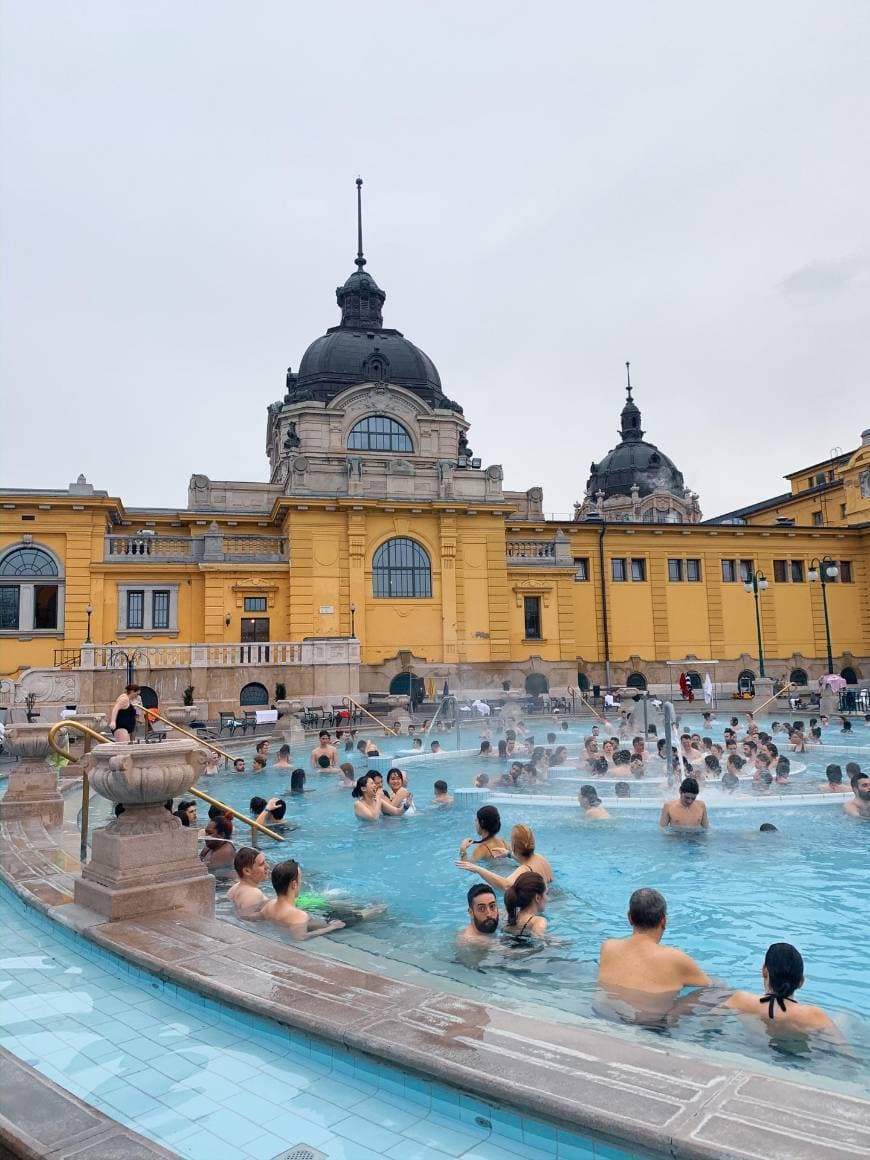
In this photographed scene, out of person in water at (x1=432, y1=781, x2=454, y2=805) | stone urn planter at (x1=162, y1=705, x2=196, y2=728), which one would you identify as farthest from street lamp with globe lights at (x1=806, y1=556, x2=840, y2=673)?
stone urn planter at (x1=162, y1=705, x2=196, y2=728)

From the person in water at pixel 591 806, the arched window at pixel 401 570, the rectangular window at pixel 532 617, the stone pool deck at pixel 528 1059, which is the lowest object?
the person in water at pixel 591 806

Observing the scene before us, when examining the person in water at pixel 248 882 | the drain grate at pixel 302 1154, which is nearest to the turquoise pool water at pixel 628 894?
the person in water at pixel 248 882

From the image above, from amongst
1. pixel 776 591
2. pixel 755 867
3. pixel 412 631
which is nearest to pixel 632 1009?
pixel 755 867

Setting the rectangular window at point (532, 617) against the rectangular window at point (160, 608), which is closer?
the rectangular window at point (160, 608)

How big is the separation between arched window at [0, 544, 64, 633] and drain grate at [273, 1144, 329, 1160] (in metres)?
32.5

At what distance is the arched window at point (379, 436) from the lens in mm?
38969

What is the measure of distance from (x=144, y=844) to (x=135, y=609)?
29.2 meters

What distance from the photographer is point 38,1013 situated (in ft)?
15.4

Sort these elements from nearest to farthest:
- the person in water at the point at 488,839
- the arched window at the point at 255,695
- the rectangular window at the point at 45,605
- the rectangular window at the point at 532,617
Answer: the person in water at the point at 488,839, the arched window at the point at 255,695, the rectangular window at the point at 45,605, the rectangular window at the point at 532,617

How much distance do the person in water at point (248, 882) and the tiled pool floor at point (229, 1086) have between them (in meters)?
1.96

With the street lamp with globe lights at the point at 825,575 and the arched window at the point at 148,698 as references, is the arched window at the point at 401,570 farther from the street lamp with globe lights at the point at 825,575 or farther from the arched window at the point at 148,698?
the street lamp with globe lights at the point at 825,575

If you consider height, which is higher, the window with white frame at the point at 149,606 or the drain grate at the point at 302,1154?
the window with white frame at the point at 149,606

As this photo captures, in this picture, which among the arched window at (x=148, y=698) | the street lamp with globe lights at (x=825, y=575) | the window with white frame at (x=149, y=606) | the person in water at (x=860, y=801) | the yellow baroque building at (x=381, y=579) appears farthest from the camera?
the window with white frame at (x=149, y=606)

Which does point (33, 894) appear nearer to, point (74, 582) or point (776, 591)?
point (74, 582)
